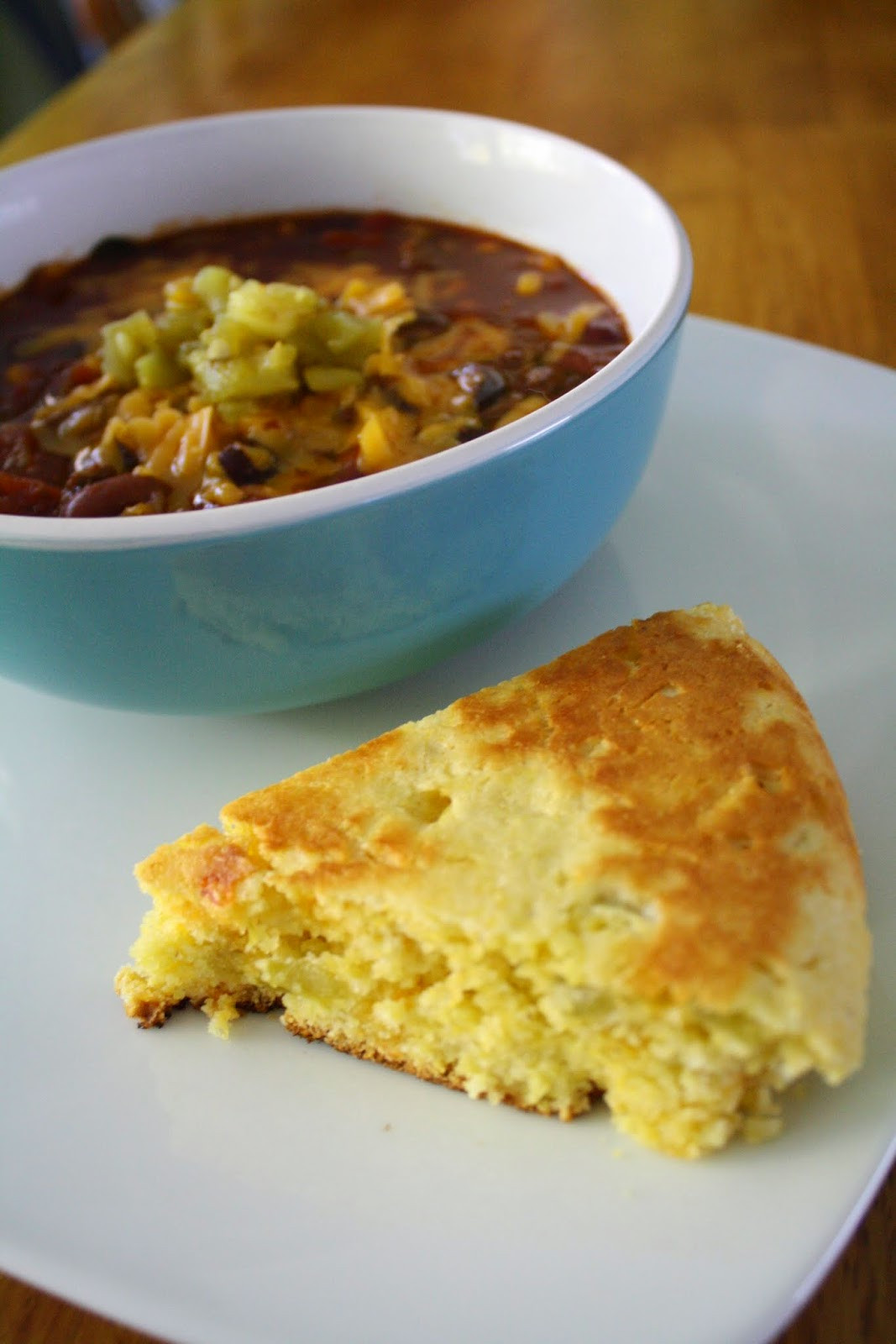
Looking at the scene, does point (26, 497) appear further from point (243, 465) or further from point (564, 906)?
point (564, 906)

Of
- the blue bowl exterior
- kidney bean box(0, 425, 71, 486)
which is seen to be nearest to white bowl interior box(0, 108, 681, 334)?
kidney bean box(0, 425, 71, 486)

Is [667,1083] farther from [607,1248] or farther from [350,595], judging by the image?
[350,595]

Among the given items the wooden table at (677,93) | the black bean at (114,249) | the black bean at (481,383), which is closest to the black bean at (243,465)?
the black bean at (481,383)

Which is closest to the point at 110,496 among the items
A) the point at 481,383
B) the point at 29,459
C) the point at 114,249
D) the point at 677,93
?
the point at 29,459

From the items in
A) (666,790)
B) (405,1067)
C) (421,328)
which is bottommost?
(405,1067)

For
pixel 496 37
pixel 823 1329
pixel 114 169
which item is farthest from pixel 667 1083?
pixel 496 37

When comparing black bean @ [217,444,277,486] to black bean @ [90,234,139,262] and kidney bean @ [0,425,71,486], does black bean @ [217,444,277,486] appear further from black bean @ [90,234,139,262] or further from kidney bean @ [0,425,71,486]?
black bean @ [90,234,139,262]

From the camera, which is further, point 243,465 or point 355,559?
point 243,465
